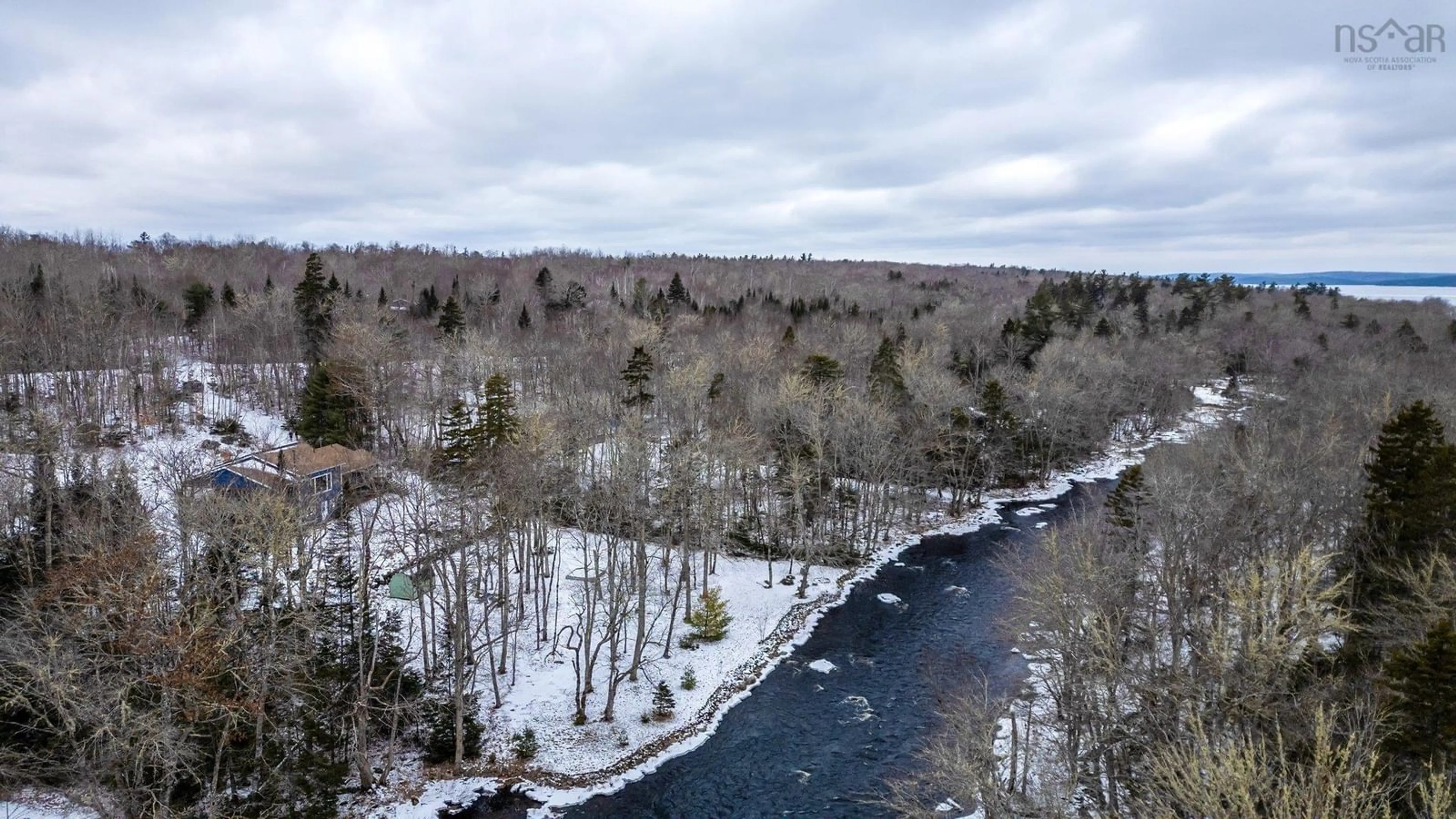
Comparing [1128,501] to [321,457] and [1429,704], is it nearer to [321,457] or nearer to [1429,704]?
[1429,704]

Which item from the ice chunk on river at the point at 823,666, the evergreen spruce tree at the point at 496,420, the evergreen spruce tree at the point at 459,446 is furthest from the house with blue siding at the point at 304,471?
the ice chunk on river at the point at 823,666

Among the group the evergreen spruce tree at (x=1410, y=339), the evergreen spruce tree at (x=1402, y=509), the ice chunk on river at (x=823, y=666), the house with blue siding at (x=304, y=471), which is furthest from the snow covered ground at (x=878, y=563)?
the evergreen spruce tree at (x=1402, y=509)

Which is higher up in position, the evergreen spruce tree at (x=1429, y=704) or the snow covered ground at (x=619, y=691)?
the evergreen spruce tree at (x=1429, y=704)

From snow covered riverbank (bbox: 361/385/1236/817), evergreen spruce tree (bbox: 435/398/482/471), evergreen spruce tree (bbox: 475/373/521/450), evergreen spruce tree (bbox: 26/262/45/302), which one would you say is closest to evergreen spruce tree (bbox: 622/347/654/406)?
evergreen spruce tree (bbox: 475/373/521/450)

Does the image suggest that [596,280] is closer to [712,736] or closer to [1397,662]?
[712,736]

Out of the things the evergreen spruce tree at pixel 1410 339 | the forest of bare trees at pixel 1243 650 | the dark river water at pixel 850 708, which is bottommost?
the dark river water at pixel 850 708

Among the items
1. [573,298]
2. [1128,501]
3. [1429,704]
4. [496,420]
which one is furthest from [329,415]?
[1429,704]

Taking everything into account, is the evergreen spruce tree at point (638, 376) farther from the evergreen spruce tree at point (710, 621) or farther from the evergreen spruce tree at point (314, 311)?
the evergreen spruce tree at point (314, 311)

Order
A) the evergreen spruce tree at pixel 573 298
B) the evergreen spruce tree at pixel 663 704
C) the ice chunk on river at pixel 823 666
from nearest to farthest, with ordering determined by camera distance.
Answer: the evergreen spruce tree at pixel 663 704 → the ice chunk on river at pixel 823 666 → the evergreen spruce tree at pixel 573 298

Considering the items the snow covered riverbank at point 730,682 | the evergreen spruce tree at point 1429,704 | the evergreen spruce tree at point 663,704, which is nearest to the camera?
the evergreen spruce tree at point 1429,704

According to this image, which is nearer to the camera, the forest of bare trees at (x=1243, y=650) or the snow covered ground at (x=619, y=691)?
the forest of bare trees at (x=1243, y=650)
